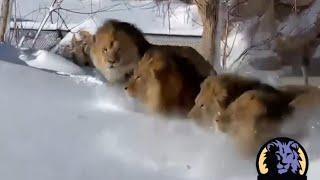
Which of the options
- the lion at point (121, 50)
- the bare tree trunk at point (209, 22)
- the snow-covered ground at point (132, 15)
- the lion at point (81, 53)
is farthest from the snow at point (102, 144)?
the snow-covered ground at point (132, 15)

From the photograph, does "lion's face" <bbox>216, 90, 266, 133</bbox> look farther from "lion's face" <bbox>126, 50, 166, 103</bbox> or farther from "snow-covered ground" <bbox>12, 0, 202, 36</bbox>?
"snow-covered ground" <bbox>12, 0, 202, 36</bbox>

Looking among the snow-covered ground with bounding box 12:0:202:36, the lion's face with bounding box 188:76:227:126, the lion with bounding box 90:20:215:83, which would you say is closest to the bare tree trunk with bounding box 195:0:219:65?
the snow-covered ground with bounding box 12:0:202:36

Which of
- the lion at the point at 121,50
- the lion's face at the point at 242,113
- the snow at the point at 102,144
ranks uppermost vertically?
the lion at the point at 121,50

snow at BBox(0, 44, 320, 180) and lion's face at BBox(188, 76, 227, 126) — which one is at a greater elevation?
lion's face at BBox(188, 76, 227, 126)

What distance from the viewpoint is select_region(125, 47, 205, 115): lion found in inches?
139

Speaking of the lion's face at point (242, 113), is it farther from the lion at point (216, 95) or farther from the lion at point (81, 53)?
the lion at point (81, 53)

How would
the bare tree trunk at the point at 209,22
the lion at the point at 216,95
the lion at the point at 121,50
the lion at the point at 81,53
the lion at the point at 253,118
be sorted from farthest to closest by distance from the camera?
the bare tree trunk at the point at 209,22
the lion at the point at 81,53
the lion at the point at 121,50
the lion at the point at 216,95
the lion at the point at 253,118

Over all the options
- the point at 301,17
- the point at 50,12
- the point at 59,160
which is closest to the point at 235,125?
the point at 59,160

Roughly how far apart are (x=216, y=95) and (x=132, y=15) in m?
7.92

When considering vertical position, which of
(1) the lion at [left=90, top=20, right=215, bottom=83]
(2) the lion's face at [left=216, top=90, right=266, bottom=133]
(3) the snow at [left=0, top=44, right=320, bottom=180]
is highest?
(1) the lion at [left=90, top=20, right=215, bottom=83]

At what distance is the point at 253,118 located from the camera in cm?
293

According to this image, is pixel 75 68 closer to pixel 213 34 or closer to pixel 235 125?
pixel 235 125

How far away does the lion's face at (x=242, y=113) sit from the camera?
2932mm

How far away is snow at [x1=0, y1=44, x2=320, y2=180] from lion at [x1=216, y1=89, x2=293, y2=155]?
2.3 inches
